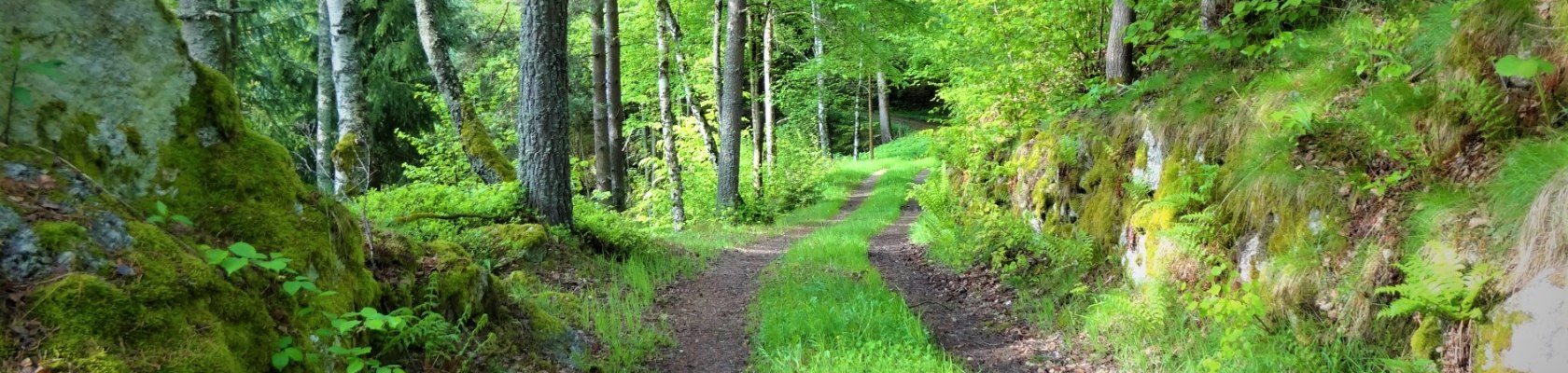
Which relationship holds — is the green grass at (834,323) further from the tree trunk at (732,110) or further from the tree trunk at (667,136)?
the tree trunk at (667,136)

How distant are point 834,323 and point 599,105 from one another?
8.69 meters

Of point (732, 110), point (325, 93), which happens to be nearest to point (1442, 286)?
point (732, 110)

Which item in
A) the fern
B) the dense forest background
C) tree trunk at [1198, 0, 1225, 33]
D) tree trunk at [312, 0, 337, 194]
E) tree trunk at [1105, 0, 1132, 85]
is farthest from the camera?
tree trunk at [312, 0, 337, 194]

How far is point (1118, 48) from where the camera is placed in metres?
8.38

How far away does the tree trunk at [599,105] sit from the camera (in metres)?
13.0

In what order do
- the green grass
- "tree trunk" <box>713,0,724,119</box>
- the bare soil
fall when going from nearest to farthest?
the green grass, the bare soil, "tree trunk" <box>713,0,724,119</box>

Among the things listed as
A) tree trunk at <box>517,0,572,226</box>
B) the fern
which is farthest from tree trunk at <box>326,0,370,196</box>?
the fern

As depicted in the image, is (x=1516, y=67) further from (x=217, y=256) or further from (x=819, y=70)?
(x=819, y=70)

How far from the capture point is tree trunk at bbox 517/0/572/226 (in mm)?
7934

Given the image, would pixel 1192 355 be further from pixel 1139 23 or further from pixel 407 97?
pixel 407 97

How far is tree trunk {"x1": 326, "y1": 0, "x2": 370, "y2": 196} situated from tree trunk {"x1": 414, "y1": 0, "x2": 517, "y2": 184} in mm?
845

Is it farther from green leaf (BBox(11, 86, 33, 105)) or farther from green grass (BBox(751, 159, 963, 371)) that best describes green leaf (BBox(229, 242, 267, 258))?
green grass (BBox(751, 159, 963, 371))

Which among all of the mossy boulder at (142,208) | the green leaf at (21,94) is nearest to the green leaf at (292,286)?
the mossy boulder at (142,208)

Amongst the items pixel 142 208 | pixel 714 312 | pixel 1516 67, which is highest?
pixel 1516 67
